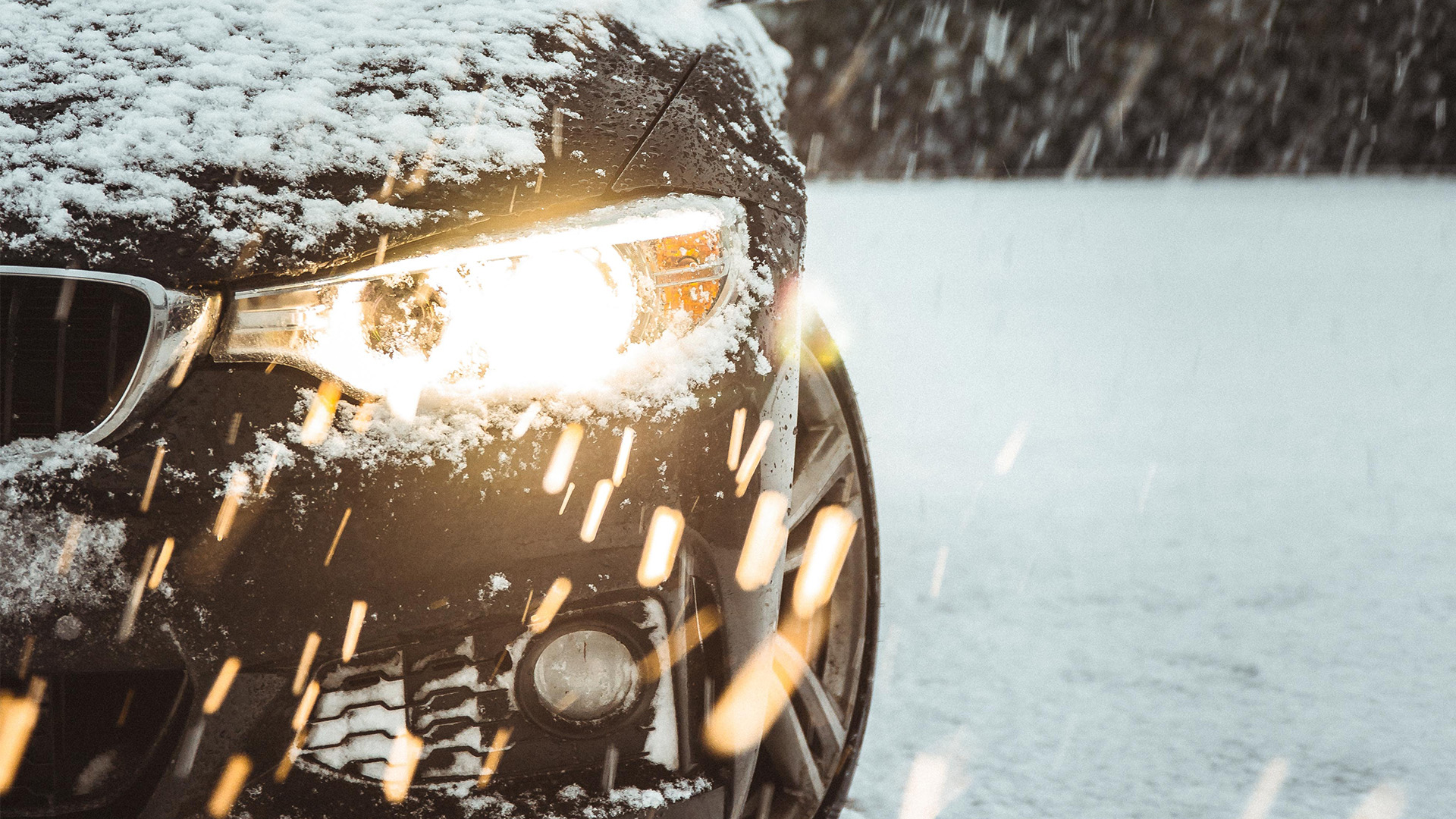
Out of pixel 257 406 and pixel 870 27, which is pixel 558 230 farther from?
pixel 870 27

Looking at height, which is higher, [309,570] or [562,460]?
[562,460]

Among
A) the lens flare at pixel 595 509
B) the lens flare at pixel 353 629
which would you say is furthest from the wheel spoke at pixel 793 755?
the lens flare at pixel 353 629

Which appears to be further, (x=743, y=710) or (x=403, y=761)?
(x=743, y=710)

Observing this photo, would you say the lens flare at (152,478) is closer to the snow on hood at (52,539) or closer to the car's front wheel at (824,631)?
the snow on hood at (52,539)

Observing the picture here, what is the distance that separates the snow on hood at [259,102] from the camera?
132 centimetres

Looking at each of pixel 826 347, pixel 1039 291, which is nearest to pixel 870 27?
pixel 1039 291

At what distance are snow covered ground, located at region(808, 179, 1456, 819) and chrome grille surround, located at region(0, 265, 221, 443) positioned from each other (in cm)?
146

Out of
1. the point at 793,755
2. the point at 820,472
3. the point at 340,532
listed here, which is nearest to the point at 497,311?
the point at 340,532

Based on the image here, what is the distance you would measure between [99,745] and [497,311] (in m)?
0.82

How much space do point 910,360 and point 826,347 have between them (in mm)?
4141

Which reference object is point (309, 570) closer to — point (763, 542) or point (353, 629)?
point (353, 629)

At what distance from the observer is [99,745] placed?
1456 mm

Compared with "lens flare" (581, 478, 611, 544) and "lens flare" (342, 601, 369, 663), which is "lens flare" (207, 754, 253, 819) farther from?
"lens flare" (581, 478, 611, 544)

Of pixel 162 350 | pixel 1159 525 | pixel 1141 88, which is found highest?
pixel 162 350
